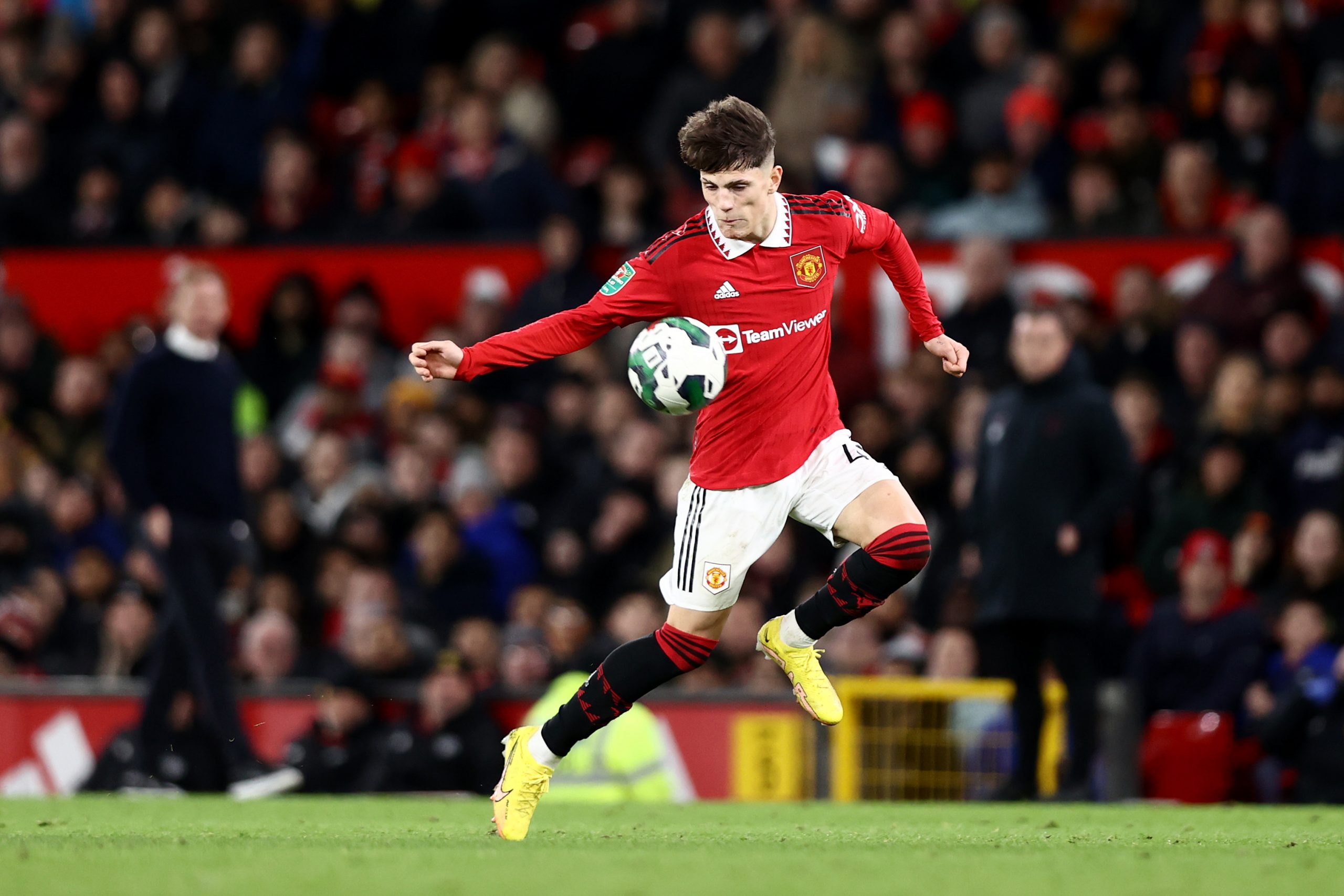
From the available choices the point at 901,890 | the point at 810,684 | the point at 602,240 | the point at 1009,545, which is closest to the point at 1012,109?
the point at 602,240

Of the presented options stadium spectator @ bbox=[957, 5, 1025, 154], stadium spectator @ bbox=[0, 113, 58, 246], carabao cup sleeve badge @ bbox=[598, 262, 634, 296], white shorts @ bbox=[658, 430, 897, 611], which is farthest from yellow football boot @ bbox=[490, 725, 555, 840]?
stadium spectator @ bbox=[0, 113, 58, 246]

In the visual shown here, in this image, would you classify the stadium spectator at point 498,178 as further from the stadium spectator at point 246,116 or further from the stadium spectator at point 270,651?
the stadium spectator at point 270,651

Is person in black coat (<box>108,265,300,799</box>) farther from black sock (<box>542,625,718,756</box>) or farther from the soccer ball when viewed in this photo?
the soccer ball

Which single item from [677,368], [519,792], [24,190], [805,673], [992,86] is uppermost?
[992,86]

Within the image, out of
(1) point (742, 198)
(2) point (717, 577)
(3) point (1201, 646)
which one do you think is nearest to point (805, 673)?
(2) point (717, 577)

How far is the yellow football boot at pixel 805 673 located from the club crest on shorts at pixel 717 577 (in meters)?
0.43

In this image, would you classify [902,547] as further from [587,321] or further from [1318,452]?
[1318,452]

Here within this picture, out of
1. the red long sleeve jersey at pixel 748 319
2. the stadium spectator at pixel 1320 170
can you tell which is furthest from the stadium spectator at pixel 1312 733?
the stadium spectator at pixel 1320 170

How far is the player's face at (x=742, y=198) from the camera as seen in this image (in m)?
6.44

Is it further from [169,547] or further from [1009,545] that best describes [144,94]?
[1009,545]

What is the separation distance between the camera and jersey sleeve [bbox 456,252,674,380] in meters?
6.41

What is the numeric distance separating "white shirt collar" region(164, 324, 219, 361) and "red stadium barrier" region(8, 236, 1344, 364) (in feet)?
13.8

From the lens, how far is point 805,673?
274 inches

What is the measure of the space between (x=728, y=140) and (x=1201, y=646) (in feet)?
14.9
